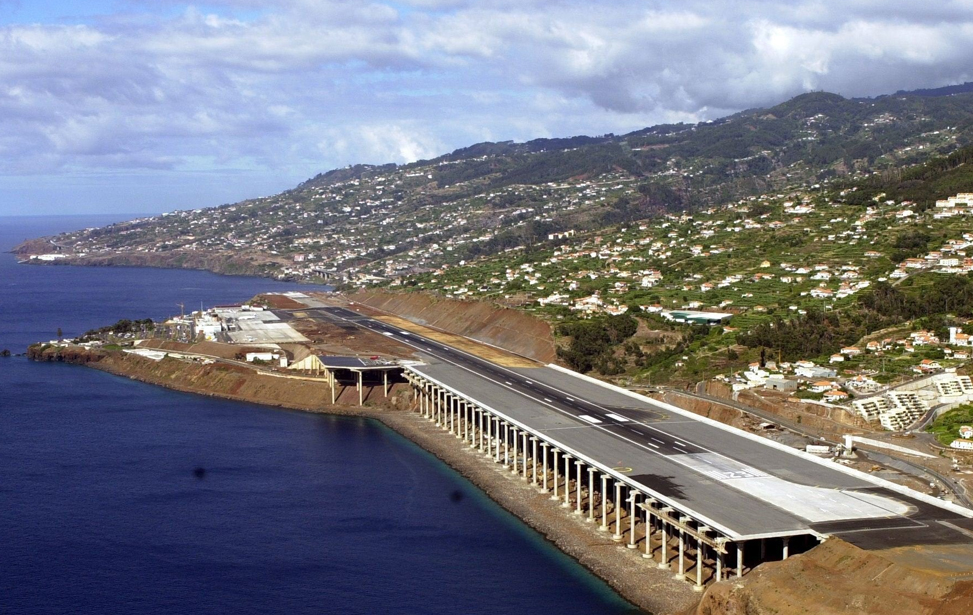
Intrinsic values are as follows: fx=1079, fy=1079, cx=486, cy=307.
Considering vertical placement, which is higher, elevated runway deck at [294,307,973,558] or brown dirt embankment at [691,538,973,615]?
elevated runway deck at [294,307,973,558]

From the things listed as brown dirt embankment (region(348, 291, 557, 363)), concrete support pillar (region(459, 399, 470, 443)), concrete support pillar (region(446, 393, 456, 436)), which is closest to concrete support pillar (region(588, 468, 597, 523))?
concrete support pillar (region(459, 399, 470, 443))

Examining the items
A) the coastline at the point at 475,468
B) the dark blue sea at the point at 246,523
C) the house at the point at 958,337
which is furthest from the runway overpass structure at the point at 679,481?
the house at the point at 958,337

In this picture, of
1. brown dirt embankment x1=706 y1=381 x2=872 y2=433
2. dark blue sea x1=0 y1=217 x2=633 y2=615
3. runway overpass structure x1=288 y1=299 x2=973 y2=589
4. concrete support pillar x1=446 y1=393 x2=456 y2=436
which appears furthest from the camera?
concrete support pillar x1=446 y1=393 x2=456 y2=436

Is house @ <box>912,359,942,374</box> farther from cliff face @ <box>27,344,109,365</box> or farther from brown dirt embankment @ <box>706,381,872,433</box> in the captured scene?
cliff face @ <box>27,344,109,365</box>

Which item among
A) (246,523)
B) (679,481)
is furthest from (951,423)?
(246,523)

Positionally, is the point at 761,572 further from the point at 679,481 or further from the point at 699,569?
the point at 679,481

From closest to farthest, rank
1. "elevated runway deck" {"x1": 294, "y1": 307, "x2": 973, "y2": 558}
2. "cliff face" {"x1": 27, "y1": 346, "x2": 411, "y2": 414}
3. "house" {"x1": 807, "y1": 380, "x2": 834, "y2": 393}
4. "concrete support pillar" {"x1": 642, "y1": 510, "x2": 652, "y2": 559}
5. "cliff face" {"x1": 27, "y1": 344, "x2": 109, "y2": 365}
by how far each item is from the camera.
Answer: "elevated runway deck" {"x1": 294, "y1": 307, "x2": 973, "y2": 558} < "concrete support pillar" {"x1": 642, "y1": 510, "x2": 652, "y2": 559} < "house" {"x1": 807, "y1": 380, "x2": 834, "y2": 393} < "cliff face" {"x1": 27, "y1": 346, "x2": 411, "y2": 414} < "cliff face" {"x1": 27, "y1": 344, "x2": 109, "y2": 365}
